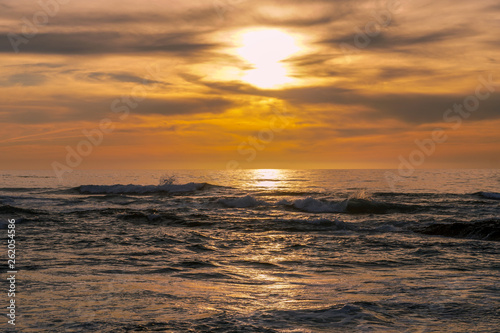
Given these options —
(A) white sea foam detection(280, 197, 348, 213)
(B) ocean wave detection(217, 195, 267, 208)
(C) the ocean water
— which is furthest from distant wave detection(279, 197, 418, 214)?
(C) the ocean water

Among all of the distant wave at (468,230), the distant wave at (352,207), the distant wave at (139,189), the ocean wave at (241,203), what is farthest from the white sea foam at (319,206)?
the distant wave at (139,189)

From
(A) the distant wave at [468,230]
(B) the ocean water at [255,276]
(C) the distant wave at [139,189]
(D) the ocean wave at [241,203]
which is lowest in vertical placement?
(B) the ocean water at [255,276]

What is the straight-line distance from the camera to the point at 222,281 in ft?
35.4

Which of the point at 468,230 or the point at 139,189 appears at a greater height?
the point at 139,189

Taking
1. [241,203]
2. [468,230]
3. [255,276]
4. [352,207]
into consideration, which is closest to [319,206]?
[352,207]

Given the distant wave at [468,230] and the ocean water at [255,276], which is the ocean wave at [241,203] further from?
the distant wave at [468,230]

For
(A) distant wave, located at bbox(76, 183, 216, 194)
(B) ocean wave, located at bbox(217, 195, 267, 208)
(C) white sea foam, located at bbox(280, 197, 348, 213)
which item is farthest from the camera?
(A) distant wave, located at bbox(76, 183, 216, 194)

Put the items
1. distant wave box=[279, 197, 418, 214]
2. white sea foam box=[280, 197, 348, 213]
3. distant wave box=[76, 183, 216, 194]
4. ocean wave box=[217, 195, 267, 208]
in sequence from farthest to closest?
distant wave box=[76, 183, 216, 194] < ocean wave box=[217, 195, 267, 208] < white sea foam box=[280, 197, 348, 213] < distant wave box=[279, 197, 418, 214]

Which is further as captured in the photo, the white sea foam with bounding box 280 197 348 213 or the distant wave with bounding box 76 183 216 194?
the distant wave with bounding box 76 183 216 194

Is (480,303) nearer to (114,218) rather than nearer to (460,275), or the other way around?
(460,275)

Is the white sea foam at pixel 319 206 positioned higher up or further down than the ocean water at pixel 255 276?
higher up

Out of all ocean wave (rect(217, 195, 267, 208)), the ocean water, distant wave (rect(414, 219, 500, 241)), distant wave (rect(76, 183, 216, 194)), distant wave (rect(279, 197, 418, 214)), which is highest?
distant wave (rect(76, 183, 216, 194))

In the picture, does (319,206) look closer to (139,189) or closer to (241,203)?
(241,203)

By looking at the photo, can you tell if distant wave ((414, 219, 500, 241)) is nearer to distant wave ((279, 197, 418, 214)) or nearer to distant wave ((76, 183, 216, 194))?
distant wave ((279, 197, 418, 214))
